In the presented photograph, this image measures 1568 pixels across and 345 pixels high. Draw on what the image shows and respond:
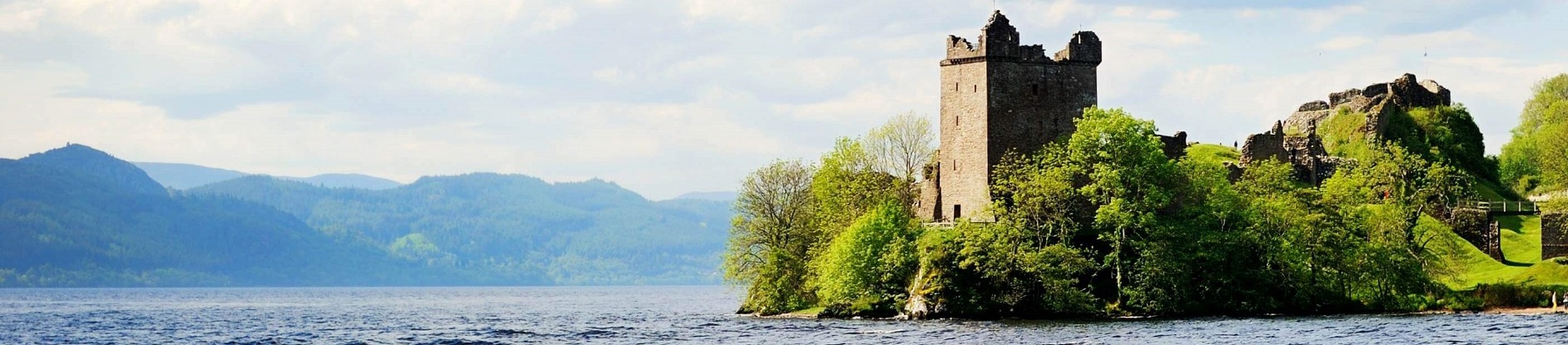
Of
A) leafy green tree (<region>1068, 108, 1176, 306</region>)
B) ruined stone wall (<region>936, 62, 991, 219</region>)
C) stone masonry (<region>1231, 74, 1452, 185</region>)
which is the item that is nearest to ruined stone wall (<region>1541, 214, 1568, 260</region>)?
stone masonry (<region>1231, 74, 1452, 185</region>)

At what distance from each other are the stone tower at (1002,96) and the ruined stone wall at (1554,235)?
22.6 meters

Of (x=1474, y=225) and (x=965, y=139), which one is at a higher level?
(x=965, y=139)

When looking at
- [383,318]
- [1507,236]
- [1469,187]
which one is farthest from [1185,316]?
[383,318]

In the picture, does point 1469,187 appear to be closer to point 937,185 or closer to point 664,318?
point 937,185

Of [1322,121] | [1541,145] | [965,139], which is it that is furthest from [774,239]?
[1541,145]

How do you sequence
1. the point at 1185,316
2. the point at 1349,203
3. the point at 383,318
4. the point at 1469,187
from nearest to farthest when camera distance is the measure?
1. the point at 1185,316
2. the point at 1349,203
3. the point at 1469,187
4. the point at 383,318

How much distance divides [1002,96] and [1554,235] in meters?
27.6

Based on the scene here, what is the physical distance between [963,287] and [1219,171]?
14275 mm

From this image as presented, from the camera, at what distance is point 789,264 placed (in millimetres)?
95125

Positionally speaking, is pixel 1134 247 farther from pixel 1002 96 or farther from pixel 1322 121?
pixel 1322 121

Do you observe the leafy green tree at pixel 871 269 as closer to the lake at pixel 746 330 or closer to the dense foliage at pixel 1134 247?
the dense foliage at pixel 1134 247

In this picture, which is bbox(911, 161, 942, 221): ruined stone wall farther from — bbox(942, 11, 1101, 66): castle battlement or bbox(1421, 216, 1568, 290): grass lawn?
bbox(1421, 216, 1568, 290): grass lawn

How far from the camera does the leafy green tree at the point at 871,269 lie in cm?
8519

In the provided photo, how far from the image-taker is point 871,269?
85.9 meters
